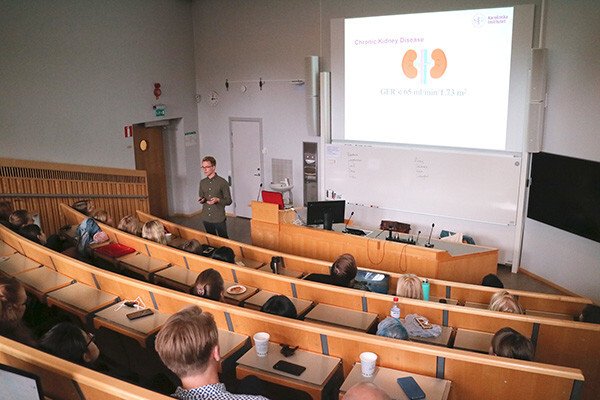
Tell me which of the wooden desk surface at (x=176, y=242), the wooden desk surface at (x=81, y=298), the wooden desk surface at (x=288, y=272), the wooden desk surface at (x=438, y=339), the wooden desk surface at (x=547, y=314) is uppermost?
the wooden desk surface at (x=176, y=242)

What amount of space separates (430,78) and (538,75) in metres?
1.49

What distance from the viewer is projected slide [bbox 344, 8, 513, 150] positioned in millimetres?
6754

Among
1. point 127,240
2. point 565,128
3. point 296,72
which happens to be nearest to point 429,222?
point 565,128

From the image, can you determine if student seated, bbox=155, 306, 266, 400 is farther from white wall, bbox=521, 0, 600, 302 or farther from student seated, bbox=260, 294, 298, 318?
white wall, bbox=521, 0, 600, 302

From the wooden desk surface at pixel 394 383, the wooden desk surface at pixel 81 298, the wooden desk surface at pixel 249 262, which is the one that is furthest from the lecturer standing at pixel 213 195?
the wooden desk surface at pixel 394 383

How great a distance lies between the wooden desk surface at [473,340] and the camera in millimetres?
3652

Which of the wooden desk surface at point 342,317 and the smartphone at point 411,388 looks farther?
the wooden desk surface at point 342,317

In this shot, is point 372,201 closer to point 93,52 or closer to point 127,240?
point 127,240

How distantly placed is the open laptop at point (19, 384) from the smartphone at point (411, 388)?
78.0 inches

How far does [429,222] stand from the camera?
25.7ft

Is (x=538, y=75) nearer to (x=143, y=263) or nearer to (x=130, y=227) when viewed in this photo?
(x=143, y=263)

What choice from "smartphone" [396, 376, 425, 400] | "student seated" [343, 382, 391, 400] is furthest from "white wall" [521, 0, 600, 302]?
"student seated" [343, 382, 391, 400]

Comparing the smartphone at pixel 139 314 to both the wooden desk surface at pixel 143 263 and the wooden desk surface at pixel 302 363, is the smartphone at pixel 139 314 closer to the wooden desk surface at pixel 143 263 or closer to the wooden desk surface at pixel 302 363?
the wooden desk surface at pixel 143 263

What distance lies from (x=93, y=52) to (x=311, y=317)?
20.7 feet
